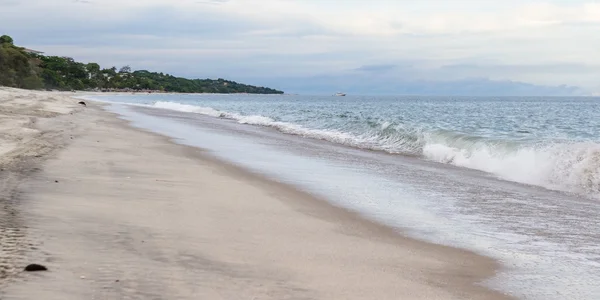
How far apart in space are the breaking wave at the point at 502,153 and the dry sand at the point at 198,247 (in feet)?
17.5

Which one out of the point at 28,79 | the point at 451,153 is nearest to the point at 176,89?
the point at 28,79

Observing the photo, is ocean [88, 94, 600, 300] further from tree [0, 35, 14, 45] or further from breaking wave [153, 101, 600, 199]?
tree [0, 35, 14, 45]

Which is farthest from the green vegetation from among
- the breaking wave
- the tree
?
the breaking wave

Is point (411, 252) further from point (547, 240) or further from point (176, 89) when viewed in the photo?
point (176, 89)

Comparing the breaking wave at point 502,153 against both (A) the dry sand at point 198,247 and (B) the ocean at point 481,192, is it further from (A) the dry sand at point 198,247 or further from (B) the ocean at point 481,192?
(A) the dry sand at point 198,247

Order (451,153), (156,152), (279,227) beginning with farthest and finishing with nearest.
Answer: (451,153) → (156,152) → (279,227)

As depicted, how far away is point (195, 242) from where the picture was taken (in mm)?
5082

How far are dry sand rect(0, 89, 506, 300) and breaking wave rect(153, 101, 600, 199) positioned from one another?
5339mm

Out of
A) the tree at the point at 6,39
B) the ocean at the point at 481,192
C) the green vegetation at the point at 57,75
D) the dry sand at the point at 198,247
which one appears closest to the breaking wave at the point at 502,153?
the ocean at the point at 481,192

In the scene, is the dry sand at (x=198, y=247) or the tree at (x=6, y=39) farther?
the tree at (x=6, y=39)

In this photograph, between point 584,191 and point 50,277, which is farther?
point 584,191

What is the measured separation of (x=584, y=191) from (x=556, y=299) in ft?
21.0

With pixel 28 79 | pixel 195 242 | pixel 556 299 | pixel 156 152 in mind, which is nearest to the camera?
→ pixel 556 299

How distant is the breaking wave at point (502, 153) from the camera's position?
10.6m
